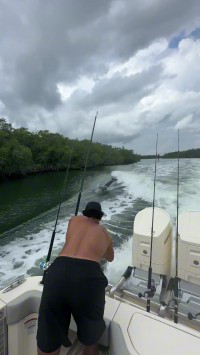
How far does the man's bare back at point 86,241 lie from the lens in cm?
199

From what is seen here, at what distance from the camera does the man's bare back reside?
6.52 ft

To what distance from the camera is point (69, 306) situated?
1.84 meters

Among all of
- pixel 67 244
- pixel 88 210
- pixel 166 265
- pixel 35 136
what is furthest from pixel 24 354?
pixel 35 136

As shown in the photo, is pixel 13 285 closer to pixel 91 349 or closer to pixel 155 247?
pixel 91 349

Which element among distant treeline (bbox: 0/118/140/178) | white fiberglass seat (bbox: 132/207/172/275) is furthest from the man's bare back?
distant treeline (bbox: 0/118/140/178)

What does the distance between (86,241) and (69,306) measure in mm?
506

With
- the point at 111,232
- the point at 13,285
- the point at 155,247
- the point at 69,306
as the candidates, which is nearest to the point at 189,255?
the point at 155,247

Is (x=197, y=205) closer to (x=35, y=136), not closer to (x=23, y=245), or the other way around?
(x=23, y=245)

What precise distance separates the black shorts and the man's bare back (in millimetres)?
125

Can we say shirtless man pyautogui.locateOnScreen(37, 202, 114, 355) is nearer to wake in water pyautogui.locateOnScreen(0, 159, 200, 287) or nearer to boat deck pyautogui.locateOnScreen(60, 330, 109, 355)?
boat deck pyautogui.locateOnScreen(60, 330, 109, 355)

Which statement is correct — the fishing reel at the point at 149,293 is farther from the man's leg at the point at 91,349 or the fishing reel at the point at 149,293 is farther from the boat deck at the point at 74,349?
the man's leg at the point at 91,349

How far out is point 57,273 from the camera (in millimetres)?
1862

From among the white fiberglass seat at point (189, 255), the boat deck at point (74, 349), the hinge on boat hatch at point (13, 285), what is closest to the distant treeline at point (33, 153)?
the white fiberglass seat at point (189, 255)

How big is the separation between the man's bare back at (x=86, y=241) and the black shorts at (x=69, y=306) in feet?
0.41
